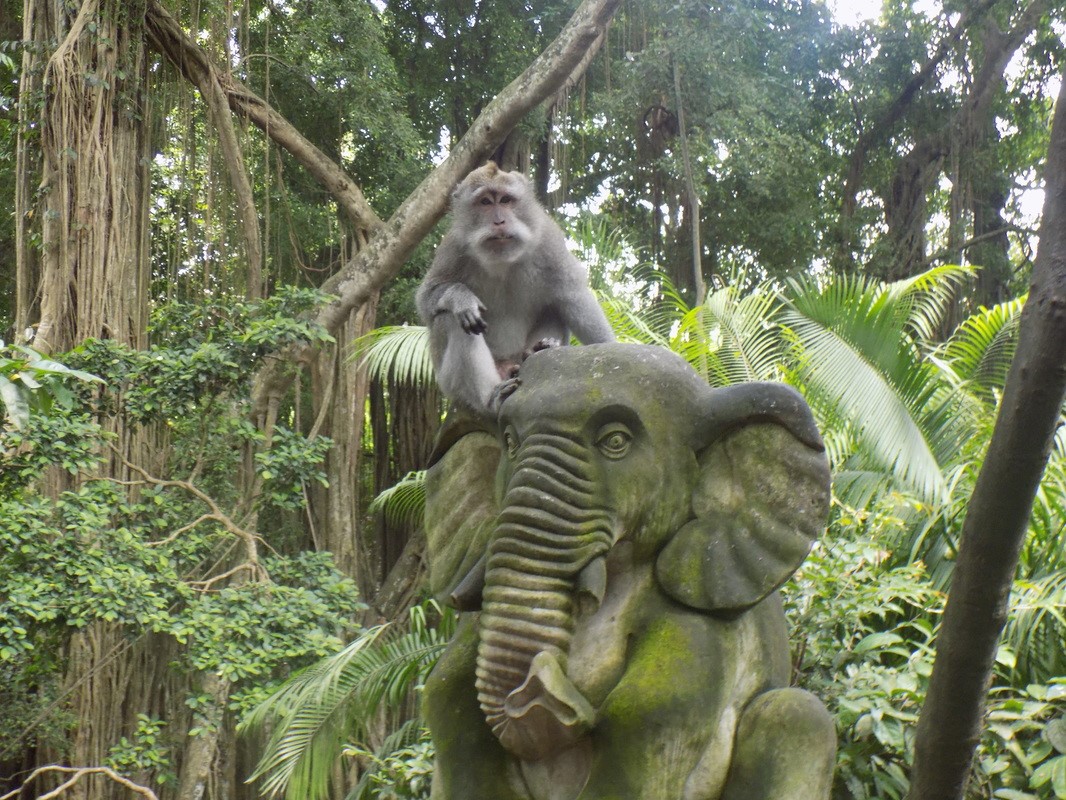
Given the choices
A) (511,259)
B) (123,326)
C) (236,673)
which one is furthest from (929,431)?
(123,326)

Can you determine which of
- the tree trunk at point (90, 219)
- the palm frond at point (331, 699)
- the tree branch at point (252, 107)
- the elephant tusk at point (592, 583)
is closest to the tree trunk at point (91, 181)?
the tree trunk at point (90, 219)

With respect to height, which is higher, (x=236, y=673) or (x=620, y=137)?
(x=620, y=137)

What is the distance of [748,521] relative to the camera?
2.64 meters

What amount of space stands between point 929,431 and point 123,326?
5.31m

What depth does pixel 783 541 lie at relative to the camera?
2613mm

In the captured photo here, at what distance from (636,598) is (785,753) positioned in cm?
46

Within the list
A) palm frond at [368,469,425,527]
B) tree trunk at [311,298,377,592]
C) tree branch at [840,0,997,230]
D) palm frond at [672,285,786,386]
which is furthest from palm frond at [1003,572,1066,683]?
tree branch at [840,0,997,230]

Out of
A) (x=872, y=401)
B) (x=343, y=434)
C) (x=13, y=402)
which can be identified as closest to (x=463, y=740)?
(x=13, y=402)

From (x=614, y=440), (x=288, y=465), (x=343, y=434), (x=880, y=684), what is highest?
(x=343, y=434)

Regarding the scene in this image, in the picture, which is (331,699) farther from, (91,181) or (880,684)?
(91,181)

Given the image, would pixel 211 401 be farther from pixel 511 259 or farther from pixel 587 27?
pixel 587 27

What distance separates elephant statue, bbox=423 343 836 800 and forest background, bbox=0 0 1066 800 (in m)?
0.46

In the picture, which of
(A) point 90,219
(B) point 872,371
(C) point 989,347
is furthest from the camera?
(A) point 90,219

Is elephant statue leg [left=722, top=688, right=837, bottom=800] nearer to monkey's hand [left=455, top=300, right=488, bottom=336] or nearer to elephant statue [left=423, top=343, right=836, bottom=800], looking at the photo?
elephant statue [left=423, top=343, right=836, bottom=800]
